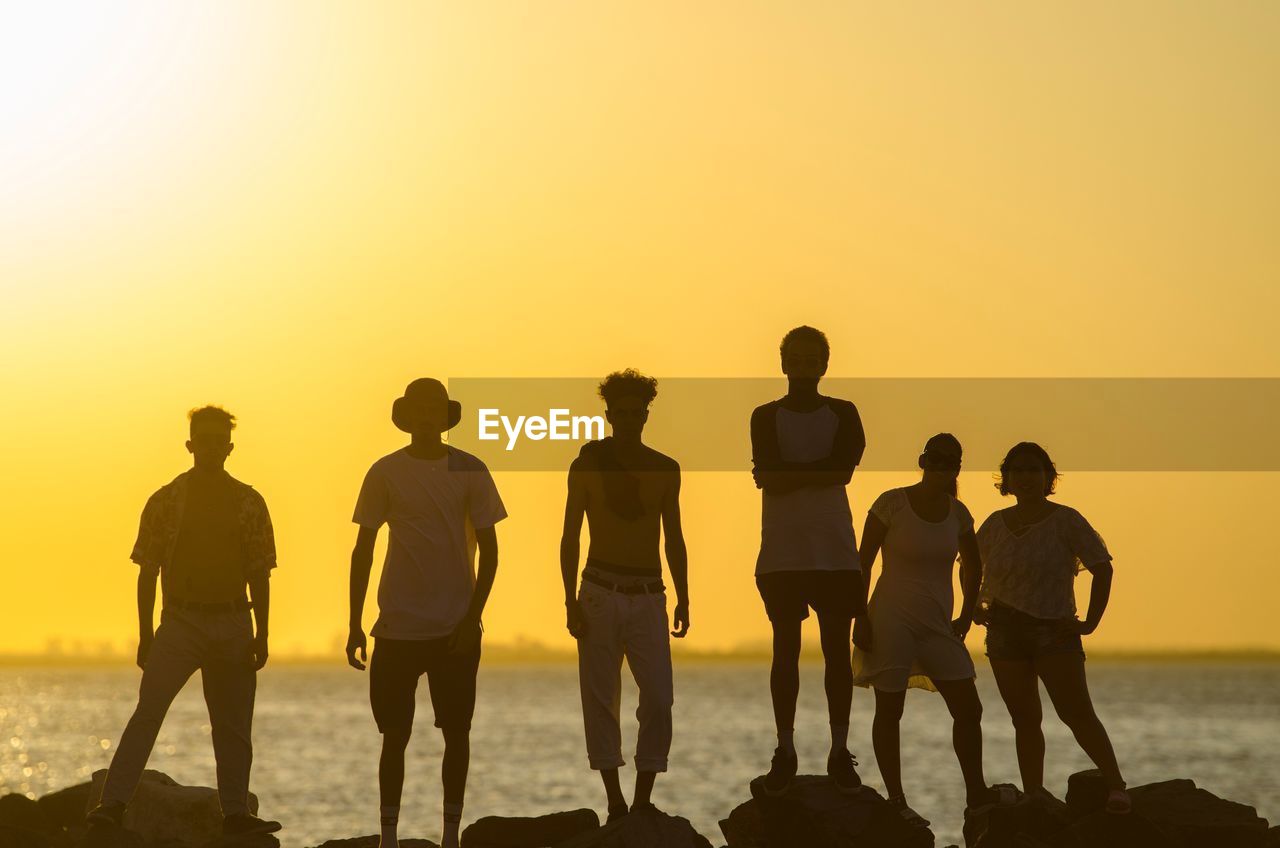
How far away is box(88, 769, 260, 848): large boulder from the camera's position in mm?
15609

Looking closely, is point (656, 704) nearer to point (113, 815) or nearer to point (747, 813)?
point (747, 813)

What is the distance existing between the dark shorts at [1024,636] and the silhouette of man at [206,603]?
17.7ft

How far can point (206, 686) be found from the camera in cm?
1390

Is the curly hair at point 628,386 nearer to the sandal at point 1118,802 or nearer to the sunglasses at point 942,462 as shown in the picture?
the sunglasses at point 942,462

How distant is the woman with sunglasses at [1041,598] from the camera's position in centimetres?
1395

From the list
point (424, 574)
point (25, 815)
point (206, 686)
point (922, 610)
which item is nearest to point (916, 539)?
point (922, 610)

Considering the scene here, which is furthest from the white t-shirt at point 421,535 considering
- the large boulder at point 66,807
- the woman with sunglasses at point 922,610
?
the large boulder at point 66,807

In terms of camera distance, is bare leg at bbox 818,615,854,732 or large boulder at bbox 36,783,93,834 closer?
bare leg at bbox 818,615,854,732

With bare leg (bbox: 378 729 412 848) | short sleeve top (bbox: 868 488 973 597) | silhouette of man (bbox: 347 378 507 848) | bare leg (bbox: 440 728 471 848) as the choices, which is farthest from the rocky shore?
short sleeve top (bbox: 868 488 973 597)

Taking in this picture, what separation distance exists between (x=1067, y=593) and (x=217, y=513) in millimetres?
6268

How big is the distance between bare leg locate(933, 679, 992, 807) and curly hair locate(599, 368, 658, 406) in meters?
3.08

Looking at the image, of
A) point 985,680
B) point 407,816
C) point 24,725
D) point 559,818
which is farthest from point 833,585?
point 985,680

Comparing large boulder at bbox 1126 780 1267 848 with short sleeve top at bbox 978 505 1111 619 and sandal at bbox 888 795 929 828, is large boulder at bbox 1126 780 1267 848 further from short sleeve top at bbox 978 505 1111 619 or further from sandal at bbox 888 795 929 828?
sandal at bbox 888 795 929 828

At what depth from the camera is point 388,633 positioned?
12.9 m
